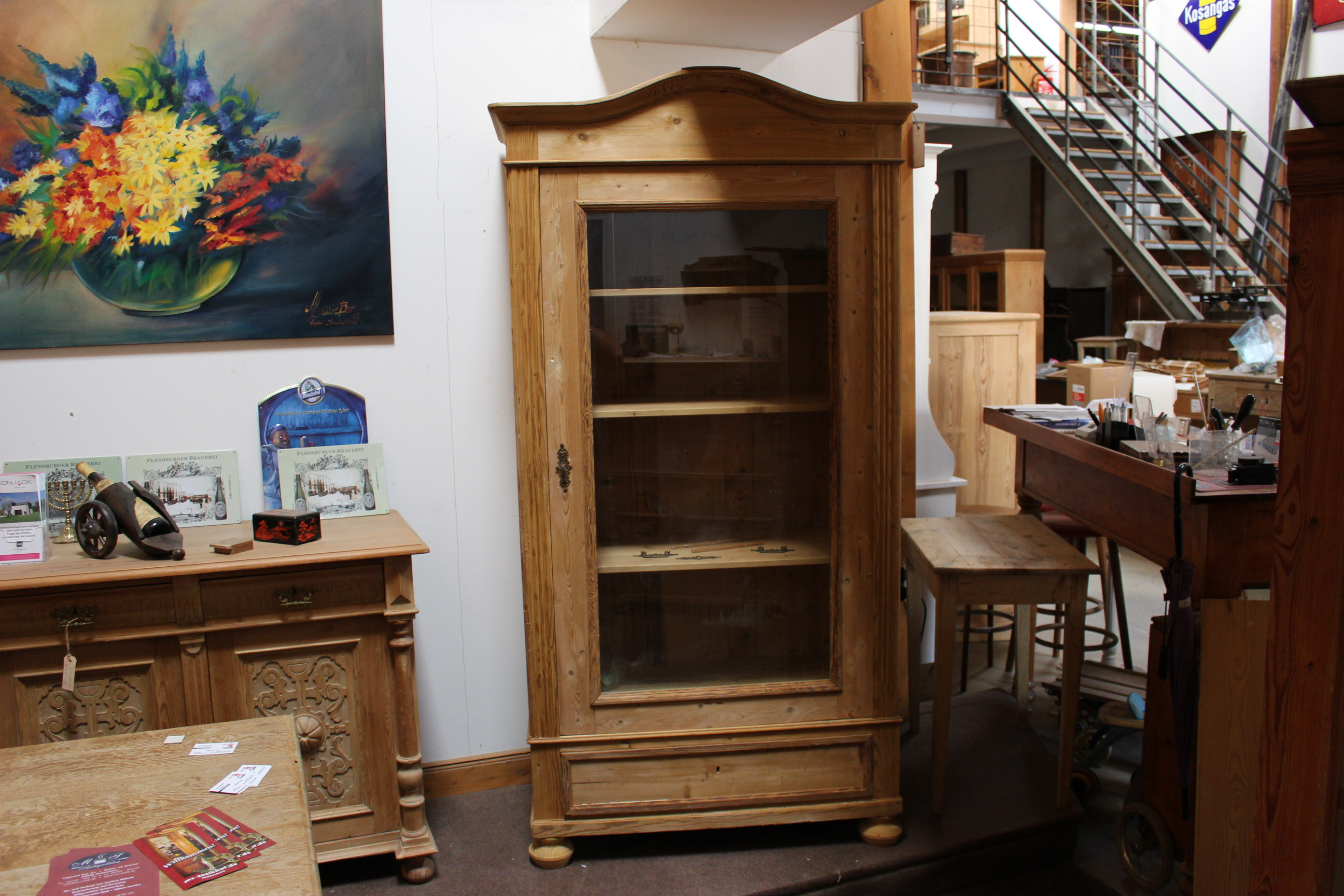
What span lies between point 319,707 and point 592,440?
0.90 meters

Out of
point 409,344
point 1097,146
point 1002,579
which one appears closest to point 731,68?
point 409,344


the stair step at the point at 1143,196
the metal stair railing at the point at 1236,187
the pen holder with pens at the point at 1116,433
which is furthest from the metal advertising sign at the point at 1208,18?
the pen holder with pens at the point at 1116,433

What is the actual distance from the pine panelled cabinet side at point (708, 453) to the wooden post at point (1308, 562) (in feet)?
3.12

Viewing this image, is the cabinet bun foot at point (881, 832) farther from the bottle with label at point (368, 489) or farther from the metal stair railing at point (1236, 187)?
the metal stair railing at point (1236, 187)

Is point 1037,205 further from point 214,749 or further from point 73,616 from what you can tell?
point 214,749

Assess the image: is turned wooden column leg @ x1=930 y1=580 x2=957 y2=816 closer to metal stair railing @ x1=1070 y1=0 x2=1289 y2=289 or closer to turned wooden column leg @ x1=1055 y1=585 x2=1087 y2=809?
turned wooden column leg @ x1=1055 y1=585 x2=1087 y2=809

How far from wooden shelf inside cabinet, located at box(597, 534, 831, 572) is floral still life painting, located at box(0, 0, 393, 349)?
95 centimetres

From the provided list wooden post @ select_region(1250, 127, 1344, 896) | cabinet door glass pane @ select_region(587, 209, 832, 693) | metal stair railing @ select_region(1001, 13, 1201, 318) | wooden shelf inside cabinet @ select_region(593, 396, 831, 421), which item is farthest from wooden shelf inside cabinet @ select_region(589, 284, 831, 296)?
metal stair railing @ select_region(1001, 13, 1201, 318)

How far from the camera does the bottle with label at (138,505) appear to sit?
82.9 inches

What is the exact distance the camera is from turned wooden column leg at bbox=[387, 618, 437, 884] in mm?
2209

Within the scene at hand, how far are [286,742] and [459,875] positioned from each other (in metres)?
0.94

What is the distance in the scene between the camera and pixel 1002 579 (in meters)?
2.41

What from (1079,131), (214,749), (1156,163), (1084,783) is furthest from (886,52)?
(1079,131)
